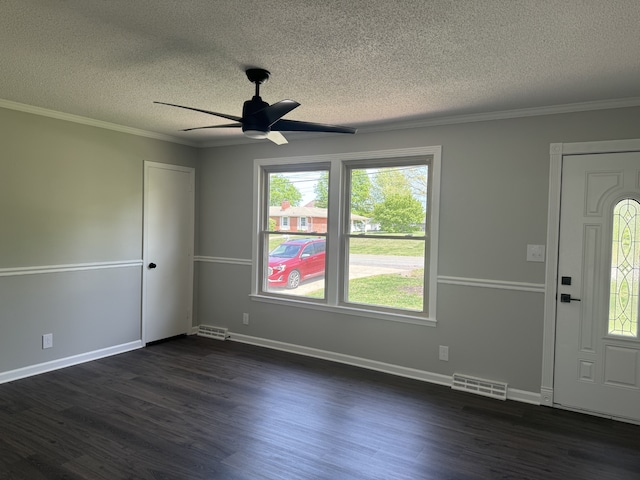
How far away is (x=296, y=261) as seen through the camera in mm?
4820

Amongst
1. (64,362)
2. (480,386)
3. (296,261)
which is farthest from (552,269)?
(64,362)

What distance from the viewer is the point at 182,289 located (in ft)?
17.3

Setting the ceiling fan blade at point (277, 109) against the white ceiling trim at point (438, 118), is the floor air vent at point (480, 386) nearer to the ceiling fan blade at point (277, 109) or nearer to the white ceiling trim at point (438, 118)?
the white ceiling trim at point (438, 118)

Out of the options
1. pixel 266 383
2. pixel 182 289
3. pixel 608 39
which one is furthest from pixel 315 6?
pixel 182 289

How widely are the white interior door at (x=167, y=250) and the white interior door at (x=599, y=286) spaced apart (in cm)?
419

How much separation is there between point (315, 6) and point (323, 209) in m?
2.79

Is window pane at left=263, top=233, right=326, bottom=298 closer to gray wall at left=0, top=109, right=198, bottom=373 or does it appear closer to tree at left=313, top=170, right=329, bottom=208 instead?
tree at left=313, top=170, right=329, bottom=208

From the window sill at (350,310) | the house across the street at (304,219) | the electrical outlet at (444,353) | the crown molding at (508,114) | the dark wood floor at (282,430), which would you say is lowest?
the dark wood floor at (282,430)

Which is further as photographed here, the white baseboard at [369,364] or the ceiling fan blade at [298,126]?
the white baseboard at [369,364]

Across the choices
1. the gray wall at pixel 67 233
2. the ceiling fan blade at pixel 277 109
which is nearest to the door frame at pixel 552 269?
the ceiling fan blade at pixel 277 109

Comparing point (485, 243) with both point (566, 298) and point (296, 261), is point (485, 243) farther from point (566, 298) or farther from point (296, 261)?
point (296, 261)

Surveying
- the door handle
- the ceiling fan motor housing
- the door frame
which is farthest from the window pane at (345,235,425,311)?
the ceiling fan motor housing

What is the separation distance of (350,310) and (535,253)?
185cm

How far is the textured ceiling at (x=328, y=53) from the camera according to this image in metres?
1.94
